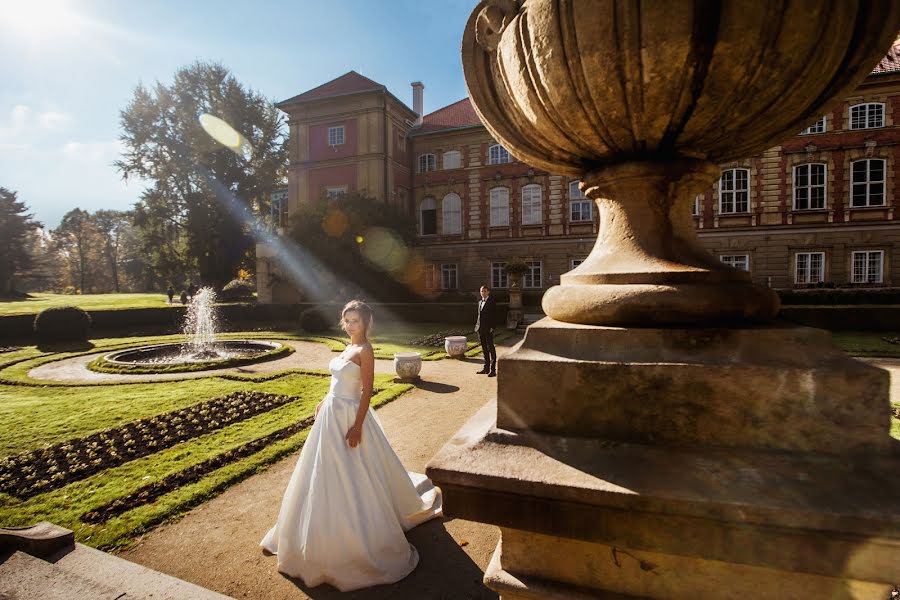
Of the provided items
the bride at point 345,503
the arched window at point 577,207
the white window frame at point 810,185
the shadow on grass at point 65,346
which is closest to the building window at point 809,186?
the white window frame at point 810,185

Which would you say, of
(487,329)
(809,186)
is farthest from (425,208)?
(809,186)

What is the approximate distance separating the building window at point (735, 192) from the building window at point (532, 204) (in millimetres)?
9194

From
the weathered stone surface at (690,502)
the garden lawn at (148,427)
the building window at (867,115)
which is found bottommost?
the garden lawn at (148,427)

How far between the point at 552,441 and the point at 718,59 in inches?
53.2

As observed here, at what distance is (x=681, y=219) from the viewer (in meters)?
1.81

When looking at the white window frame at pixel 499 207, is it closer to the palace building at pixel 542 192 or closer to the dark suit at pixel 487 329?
the palace building at pixel 542 192

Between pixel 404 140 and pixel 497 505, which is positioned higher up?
pixel 404 140

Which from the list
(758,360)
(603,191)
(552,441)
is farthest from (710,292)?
(552,441)

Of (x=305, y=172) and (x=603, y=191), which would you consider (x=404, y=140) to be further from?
(x=603, y=191)

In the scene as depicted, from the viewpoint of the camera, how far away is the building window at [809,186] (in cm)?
2106

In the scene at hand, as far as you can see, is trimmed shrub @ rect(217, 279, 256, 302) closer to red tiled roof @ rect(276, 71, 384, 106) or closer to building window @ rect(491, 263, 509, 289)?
red tiled roof @ rect(276, 71, 384, 106)

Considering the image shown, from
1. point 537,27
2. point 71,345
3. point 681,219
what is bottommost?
point 71,345

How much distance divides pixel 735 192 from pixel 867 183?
534 centimetres

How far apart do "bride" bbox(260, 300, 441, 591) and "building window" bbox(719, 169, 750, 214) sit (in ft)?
80.5
